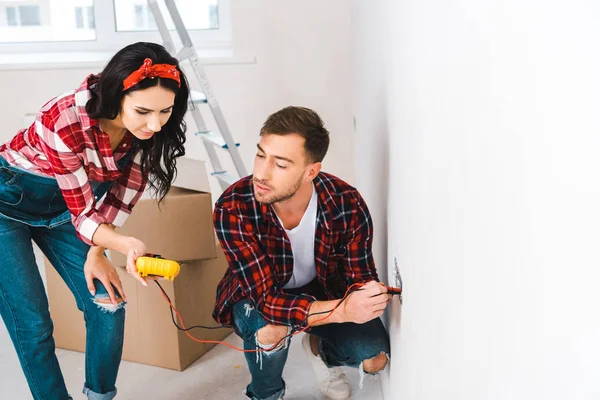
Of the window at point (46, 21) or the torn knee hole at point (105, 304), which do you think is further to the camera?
the window at point (46, 21)

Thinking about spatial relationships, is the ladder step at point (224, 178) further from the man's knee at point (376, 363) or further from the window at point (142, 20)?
the window at point (142, 20)

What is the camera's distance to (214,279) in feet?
7.25

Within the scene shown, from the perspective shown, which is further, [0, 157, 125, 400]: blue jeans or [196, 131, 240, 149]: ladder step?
[196, 131, 240, 149]: ladder step

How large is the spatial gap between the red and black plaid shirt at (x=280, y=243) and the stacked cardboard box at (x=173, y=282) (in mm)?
428

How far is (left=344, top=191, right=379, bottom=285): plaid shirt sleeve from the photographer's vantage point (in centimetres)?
160

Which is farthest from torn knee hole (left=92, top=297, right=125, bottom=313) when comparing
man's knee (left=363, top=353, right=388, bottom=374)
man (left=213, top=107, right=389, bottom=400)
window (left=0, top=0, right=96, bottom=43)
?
window (left=0, top=0, right=96, bottom=43)

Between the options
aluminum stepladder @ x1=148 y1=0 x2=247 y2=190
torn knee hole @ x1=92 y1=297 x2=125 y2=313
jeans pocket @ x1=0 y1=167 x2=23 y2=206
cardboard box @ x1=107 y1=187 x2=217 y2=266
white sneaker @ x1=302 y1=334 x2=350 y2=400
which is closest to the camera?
jeans pocket @ x1=0 y1=167 x2=23 y2=206

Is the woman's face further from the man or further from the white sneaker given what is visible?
the white sneaker

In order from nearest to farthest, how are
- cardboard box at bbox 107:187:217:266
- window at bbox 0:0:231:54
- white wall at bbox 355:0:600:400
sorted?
white wall at bbox 355:0:600:400 → cardboard box at bbox 107:187:217:266 → window at bbox 0:0:231:54

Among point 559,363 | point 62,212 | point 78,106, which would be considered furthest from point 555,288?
point 62,212

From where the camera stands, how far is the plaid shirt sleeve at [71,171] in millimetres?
1419

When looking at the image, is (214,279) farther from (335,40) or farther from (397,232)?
(335,40)

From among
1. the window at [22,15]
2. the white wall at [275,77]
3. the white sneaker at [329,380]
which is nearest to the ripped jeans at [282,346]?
the white sneaker at [329,380]

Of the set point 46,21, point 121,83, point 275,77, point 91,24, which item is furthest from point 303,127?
point 46,21
